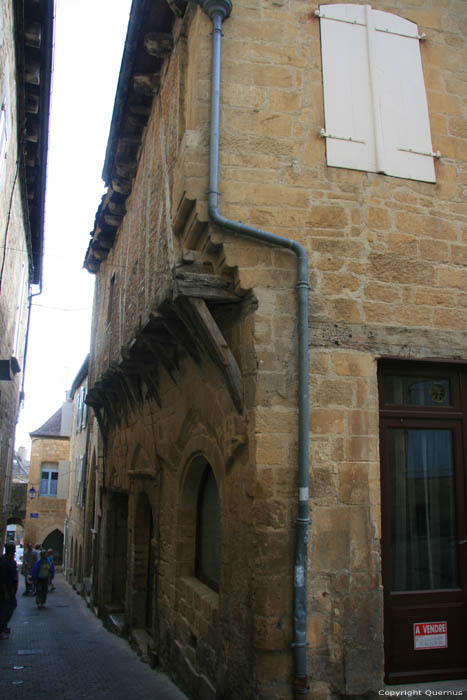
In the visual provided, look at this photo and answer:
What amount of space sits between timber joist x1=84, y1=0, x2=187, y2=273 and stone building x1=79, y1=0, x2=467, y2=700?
2.23 ft

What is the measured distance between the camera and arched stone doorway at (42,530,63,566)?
2994cm

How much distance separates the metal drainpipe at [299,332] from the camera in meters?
4.17

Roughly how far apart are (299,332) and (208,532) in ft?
8.47

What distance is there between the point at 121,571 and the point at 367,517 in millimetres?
7376

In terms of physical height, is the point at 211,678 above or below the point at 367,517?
below

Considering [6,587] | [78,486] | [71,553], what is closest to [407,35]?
[6,587]

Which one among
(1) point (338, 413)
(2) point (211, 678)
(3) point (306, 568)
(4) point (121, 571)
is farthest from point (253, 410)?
(4) point (121, 571)

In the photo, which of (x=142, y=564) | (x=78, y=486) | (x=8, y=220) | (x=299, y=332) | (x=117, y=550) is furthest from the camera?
(x=78, y=486)

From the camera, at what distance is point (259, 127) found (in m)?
5.12

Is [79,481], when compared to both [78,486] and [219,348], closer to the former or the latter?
[78,486]

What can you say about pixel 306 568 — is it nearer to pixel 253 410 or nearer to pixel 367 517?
pixel 367 517

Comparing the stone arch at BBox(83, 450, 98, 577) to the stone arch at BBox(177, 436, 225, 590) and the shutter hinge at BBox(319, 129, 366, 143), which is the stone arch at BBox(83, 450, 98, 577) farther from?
the shutter hinge at BBox(319, 129, 366, 143)

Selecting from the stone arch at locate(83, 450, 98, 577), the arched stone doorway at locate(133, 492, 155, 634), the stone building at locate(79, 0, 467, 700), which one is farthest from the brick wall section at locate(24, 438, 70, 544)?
the stone building at locate(79, 0, 467, 700)

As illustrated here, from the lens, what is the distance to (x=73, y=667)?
23.5 feet
